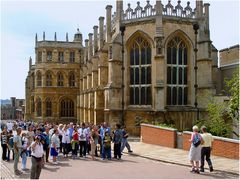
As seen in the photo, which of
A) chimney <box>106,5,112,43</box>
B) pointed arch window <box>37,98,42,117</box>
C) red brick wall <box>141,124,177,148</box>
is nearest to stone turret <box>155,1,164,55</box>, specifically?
red brick wall <box>141,124,177,148</box>

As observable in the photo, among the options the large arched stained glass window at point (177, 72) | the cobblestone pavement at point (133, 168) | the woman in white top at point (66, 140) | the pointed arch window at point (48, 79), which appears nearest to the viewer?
the cobblestone pavement at point (133, 168)

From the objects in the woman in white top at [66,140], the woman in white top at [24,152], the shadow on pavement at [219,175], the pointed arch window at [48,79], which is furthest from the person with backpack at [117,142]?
the pointed arch window at [48,79]

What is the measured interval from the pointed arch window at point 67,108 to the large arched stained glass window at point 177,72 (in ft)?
96.9

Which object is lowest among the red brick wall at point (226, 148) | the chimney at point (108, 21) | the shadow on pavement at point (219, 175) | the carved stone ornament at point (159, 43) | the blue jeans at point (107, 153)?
the shadow on pavement at point (219, 175)

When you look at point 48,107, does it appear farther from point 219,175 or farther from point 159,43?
point 219,175

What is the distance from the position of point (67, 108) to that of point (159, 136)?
3580 centimetres

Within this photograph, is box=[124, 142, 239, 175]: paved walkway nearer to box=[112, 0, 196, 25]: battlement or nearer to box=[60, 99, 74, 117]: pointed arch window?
box=[112, 0, 196, 25]: battlement

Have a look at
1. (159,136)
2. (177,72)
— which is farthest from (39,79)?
(159,136)

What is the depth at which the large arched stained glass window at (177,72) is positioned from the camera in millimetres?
28094

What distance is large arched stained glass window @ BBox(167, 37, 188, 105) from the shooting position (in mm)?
28094

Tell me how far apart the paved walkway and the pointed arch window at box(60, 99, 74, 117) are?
34.1m

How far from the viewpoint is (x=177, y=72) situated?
2830 centimetres

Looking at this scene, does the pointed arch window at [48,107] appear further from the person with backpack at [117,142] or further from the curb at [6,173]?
the curb at [6,173]

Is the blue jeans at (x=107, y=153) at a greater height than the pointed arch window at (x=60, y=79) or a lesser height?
lesser
